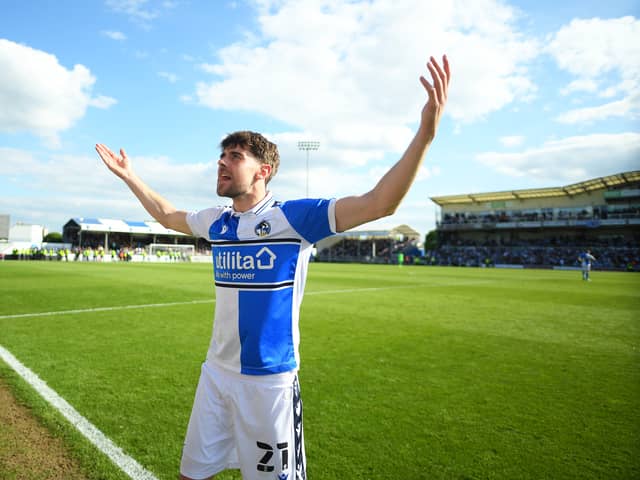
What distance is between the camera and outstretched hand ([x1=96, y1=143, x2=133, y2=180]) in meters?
3.07

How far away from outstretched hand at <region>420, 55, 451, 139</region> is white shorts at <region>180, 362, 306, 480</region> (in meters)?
1.48

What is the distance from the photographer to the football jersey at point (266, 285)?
2201 mm

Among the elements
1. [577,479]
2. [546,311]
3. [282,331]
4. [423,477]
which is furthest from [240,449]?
[546,311]

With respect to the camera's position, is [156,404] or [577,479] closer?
[577,479]

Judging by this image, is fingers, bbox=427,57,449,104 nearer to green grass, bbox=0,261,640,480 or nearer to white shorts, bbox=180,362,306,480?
white shorts, bbox=180,362,306,480

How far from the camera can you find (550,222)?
57.3 metres

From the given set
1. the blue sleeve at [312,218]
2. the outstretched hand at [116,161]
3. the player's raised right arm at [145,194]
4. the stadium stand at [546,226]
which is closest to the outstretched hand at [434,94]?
the blue sleeve at [312,218]

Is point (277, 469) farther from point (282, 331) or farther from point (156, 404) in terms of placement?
point (156, 404)

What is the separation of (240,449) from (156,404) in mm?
2743

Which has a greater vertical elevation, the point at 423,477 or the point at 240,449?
the point at 240,449

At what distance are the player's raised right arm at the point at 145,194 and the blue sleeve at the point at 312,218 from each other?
1010 mm

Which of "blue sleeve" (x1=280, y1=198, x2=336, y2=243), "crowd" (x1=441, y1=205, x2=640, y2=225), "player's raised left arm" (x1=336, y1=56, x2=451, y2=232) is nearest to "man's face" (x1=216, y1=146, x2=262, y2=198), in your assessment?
"blue sleeve" (x1=280, y1=198, x2=336, y2=243)

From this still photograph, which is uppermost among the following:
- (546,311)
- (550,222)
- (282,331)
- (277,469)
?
(550,222)

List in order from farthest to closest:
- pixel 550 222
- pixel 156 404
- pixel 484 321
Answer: pixel 550 222 → pixel 484 321 → pixel 156 404
